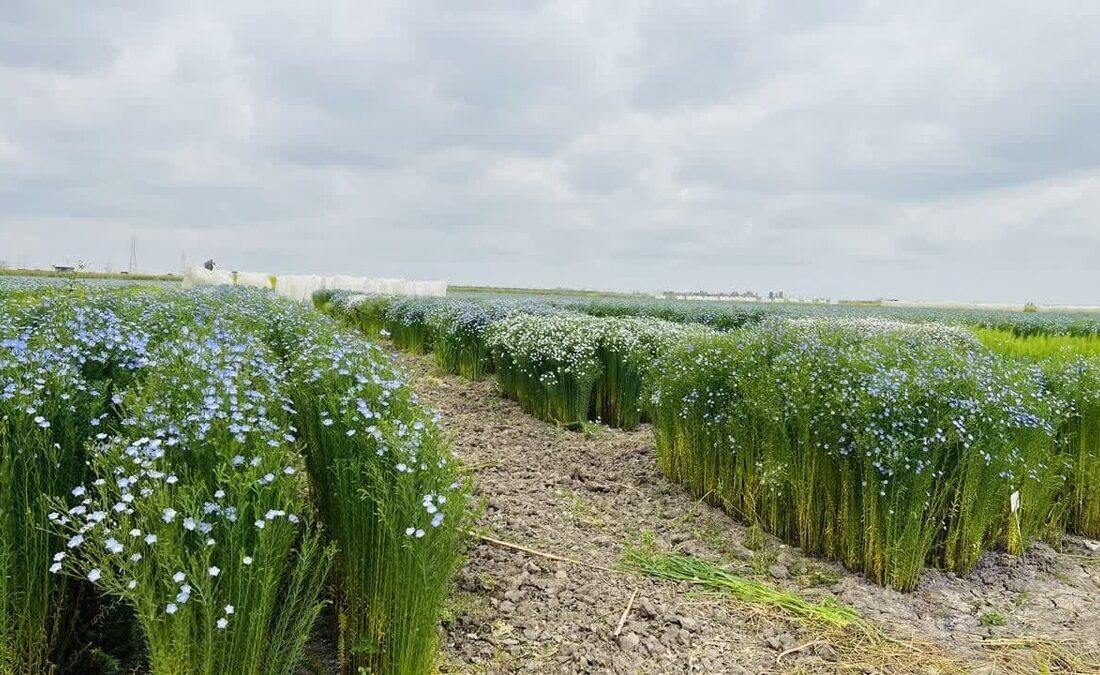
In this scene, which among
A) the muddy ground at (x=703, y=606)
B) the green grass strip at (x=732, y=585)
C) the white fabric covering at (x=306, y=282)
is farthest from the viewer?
the white fabric covering at (x=306, y=282)

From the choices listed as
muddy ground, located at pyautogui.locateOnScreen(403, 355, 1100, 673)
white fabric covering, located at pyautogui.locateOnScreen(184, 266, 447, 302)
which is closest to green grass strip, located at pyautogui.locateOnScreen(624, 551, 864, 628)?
muddy ground, located at pyautogui.locateOnScreen(403, 355, 1100, 673)

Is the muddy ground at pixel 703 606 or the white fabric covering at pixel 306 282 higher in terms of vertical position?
the white fabric covering at pixel 306 282

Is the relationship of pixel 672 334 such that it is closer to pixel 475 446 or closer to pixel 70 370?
pixel 475 446

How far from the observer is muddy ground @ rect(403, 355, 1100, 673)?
11.1 feet

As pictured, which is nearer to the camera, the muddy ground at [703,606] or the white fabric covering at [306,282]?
the muddy ground at [703,606]

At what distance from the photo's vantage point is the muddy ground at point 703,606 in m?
3.38

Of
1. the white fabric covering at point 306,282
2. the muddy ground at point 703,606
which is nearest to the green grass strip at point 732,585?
the muddy ground at point 703,606

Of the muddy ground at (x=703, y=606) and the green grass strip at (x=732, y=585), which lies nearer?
the muddy ground at (x=703, y=606)

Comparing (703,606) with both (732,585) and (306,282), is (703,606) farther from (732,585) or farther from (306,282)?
(306,282)

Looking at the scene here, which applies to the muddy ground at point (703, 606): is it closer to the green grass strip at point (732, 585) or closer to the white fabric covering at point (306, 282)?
the green grass strip at point (732, 585)

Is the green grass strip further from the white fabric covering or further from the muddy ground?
the white fabric covering

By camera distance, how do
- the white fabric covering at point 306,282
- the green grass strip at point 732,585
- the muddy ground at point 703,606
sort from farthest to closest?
the white fabric covering at point 306,282
the green grass strip at point 732,585
the muddy ground at point 703,606

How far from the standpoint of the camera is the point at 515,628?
352cm

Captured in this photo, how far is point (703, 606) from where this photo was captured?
152 inches
